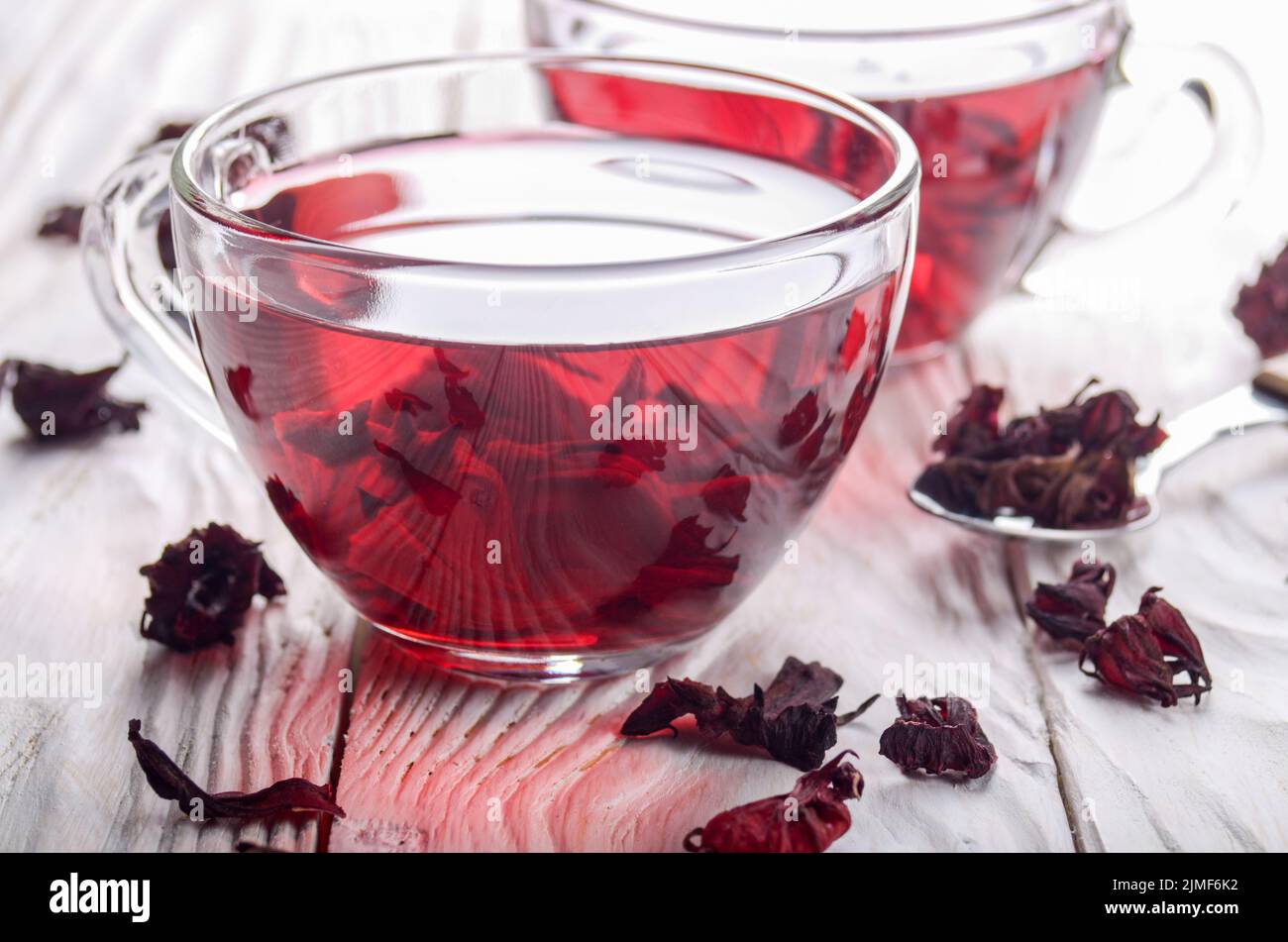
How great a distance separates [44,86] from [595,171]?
4.40ft

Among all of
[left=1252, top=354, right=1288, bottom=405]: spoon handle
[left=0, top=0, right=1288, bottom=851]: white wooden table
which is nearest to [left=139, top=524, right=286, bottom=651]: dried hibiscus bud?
[left=0, top=0, right=1288, bottom=851]: white wooden table

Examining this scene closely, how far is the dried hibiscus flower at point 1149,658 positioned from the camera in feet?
3.71

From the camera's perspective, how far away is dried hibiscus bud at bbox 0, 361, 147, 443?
4.87 ft

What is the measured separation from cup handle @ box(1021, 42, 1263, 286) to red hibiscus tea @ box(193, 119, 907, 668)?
0.62m

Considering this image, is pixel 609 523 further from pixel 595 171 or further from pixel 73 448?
pixel 73 448

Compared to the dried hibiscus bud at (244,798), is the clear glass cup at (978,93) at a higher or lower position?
higher

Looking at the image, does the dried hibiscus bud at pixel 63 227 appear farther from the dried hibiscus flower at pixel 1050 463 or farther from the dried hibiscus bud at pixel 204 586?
the dried hibiscus flower at pixel 1050 463

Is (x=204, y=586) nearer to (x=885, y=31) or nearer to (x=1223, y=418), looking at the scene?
(x=885, y=31)

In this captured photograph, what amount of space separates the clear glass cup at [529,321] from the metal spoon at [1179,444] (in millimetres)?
287

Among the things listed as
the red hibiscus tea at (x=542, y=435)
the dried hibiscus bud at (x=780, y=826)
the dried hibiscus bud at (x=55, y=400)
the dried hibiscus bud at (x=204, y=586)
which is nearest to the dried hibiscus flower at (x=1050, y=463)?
the red hibiscus tea at (x=542, y=435)

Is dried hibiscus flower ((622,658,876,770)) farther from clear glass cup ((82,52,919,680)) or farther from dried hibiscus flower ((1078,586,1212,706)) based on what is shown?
dried hibiscus flower ((1078,586,1212,706))

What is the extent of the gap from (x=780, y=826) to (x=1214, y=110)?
3.11 ft
